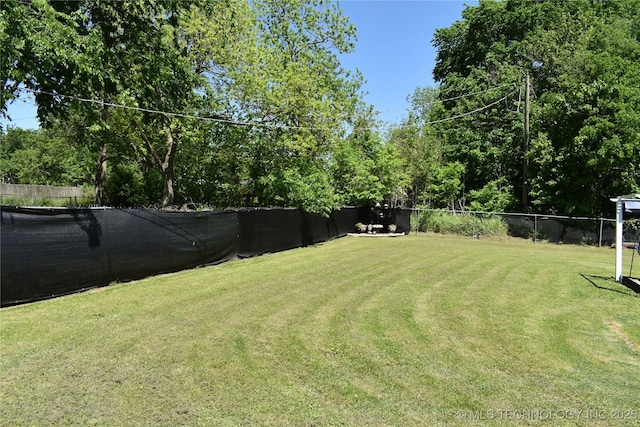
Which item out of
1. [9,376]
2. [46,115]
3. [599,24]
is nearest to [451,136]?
[599,24]

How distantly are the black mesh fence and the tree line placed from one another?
331cm

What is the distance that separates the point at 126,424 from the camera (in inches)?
119

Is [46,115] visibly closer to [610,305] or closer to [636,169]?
[610,305]

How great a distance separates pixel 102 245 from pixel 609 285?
35.0 feet

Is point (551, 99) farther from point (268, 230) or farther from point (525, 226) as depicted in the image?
point (268, 230)

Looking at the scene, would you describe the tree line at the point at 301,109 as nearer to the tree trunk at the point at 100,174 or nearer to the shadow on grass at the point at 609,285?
the tree trunk at the point at 100,174

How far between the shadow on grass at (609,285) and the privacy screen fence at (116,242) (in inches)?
352

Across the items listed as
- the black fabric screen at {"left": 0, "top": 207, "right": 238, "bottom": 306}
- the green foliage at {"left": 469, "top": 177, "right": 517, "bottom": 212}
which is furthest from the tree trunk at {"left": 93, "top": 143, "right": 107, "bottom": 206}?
the green foliage at {"left": 469, "top": 177, "right": 517, "bottom": 212}

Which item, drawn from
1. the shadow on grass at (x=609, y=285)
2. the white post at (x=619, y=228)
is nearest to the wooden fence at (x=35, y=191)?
the shadow on grass at (x=609, y=285)

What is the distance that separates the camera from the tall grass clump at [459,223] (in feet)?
67.6

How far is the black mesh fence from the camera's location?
5992mm

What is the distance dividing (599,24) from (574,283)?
75.9ft

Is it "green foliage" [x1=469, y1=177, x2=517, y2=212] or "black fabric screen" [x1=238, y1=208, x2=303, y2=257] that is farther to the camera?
"green foliage" [x1=469, y1=177, x2=517, y2=212]

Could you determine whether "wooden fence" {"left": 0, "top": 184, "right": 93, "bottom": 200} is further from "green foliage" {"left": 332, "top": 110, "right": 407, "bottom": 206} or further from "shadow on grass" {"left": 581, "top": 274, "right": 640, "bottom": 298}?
"shadow on grass" {"left": 581, "top": 274, "right": 640, "bottom": 298}
